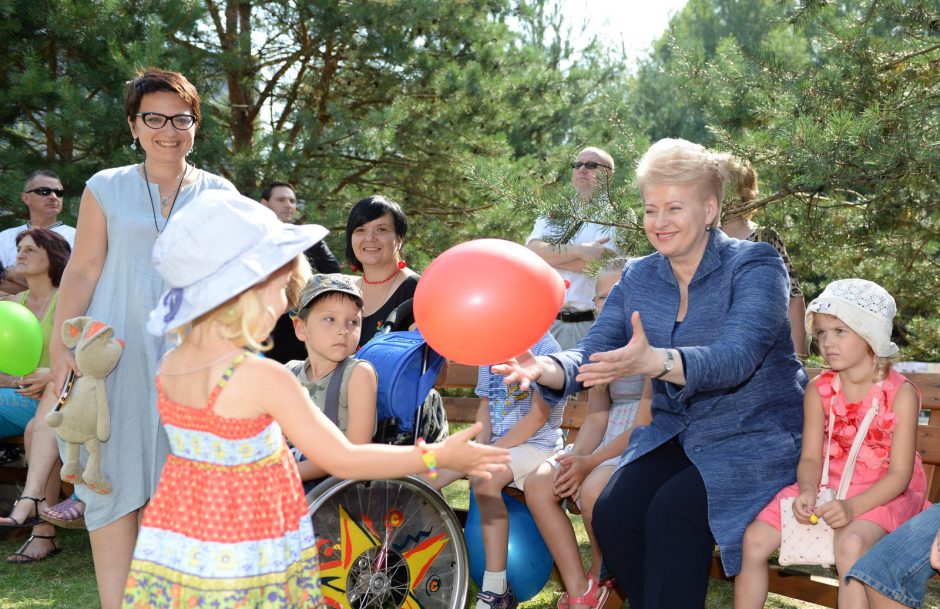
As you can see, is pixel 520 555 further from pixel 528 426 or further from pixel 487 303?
pixel 487 303

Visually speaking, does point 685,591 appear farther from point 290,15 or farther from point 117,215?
point 290,15

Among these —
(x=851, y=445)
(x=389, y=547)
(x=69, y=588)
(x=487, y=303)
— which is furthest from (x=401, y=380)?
(x=69, y=588)

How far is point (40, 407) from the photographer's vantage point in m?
4.79

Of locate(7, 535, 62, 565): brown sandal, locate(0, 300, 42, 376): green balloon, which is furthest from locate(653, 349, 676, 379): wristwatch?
locate(7, 535, 62, 565): brown sandal

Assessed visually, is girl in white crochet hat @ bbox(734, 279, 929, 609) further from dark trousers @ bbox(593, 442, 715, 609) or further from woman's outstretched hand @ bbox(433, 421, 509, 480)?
woman's outstretched hand @ bbox(433, 421, 509, 480)

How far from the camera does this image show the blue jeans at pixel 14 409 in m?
5.20

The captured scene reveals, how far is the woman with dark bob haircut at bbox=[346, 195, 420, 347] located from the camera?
4141 millimetres

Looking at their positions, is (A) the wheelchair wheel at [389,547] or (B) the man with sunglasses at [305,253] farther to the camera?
(B) the man with sunglasses at [305,253]

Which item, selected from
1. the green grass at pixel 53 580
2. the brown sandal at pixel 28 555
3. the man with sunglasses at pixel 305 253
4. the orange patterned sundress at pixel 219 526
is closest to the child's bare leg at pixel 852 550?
the orange patterned sundress at pixel 219 526

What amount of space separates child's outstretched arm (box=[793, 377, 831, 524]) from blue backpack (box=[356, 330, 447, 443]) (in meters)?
1.29

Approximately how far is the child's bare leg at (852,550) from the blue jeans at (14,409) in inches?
169

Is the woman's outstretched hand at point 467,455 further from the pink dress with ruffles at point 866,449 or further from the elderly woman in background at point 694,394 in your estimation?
the pink dress with ruffles at point 866,449

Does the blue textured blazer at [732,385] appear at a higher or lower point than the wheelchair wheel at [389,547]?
higher

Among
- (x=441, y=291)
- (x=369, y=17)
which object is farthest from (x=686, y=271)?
(x=369, y=17)
